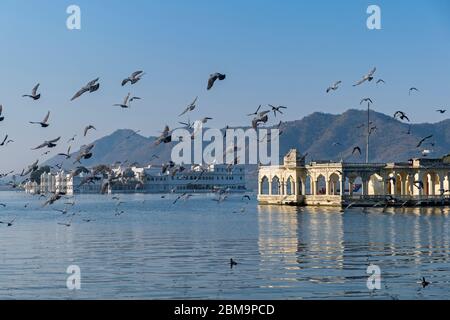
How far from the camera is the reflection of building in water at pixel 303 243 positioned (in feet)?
151

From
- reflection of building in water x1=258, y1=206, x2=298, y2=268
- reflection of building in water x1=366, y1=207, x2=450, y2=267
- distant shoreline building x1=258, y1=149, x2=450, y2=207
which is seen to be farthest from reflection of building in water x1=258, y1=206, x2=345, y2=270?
distant shoreline building x1=258, y1=149, x2=450, y2=207

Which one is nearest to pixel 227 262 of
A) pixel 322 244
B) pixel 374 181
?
pixel 322 244

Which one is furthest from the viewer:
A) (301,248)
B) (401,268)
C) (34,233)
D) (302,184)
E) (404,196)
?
(302,184)

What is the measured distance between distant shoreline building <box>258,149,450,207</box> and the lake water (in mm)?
49407

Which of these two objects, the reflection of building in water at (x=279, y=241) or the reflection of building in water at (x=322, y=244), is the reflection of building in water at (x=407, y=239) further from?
the reflection of building in water at (x=279, y=241)

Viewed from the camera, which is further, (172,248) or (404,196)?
(404,196)

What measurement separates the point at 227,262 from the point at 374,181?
92660 millimetres

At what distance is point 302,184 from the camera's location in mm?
138375

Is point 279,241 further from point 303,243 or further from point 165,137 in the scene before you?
point 165,137

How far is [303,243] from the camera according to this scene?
5881 centimetres
